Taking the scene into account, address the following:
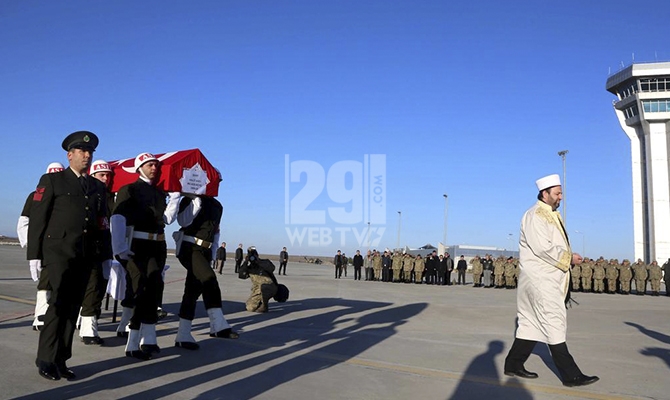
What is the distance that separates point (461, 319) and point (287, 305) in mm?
3763

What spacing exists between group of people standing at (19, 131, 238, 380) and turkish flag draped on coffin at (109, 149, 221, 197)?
183mm

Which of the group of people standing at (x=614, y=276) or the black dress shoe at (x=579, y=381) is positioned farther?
the group of people standing at (x=614, y=276)

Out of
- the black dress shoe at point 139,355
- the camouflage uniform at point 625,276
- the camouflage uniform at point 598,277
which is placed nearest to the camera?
the black dress shoe at point 139,355

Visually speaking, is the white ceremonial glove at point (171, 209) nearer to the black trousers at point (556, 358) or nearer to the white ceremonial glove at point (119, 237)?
the white ceremonial glove at point (119, 237)

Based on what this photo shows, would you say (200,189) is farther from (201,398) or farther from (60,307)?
(201,398)

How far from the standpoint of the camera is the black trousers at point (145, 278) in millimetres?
5992

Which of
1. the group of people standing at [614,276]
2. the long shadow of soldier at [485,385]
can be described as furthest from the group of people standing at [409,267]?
the long shadow of soldier at [485,385]

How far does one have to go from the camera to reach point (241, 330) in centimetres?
820

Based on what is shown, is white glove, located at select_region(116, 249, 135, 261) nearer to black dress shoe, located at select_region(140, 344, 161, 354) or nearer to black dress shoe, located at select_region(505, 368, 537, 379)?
black dress shoe, located at select_region(140, 344, 161, 354)

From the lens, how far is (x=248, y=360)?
5938 millimetres

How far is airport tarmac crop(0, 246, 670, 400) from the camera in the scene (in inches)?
185

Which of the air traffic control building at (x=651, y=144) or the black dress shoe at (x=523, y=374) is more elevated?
the air traffic control building at (x=651, y=144)

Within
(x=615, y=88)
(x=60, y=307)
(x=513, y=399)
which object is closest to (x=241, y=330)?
(x=60, y=307)

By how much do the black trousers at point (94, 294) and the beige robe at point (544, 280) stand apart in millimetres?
4745
